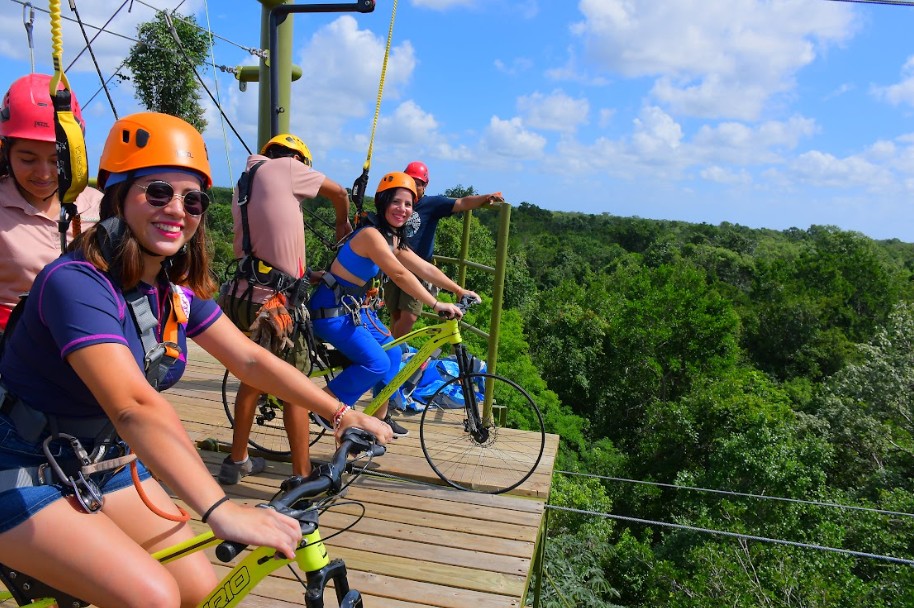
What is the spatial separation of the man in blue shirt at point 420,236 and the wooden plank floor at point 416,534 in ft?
3.87

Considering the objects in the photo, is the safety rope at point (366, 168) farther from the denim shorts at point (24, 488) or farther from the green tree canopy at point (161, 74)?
the green tree canopy at point (161, 74)

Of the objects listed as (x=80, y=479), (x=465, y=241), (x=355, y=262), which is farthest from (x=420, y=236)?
(x=80, y=479)

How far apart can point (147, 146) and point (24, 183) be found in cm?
121

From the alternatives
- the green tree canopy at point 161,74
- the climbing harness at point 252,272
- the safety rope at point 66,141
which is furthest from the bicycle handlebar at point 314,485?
the green tree canopy at point 161,74

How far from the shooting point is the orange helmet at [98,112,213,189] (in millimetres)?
1856

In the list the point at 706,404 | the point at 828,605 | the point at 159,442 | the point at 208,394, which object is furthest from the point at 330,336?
the point at 706,404

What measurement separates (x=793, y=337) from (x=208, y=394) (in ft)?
159

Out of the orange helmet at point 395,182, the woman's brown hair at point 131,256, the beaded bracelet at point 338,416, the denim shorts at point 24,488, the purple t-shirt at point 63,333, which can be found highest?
the orange helmet at point 395,182

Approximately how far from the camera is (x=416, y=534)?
384 centimetres

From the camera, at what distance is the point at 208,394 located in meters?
6.11

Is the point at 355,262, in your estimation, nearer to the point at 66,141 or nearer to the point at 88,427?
the point at 66,141

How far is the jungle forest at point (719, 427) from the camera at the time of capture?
1994cm

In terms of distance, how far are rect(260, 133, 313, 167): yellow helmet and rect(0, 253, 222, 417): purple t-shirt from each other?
258cm

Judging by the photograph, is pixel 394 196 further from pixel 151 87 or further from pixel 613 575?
pixel 613 575
